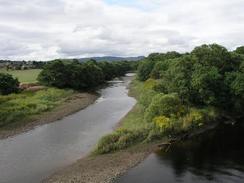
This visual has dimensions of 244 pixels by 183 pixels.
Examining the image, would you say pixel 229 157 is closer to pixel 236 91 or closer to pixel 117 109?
pixel 236 91

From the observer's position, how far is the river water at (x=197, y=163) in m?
40.2

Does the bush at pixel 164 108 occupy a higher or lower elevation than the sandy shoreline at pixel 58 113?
higher

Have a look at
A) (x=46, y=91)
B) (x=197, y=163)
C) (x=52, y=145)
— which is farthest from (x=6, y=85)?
(x=197, y=163)

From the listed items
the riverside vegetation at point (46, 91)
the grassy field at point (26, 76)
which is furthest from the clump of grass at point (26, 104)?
the grassy field at point (26, 76)

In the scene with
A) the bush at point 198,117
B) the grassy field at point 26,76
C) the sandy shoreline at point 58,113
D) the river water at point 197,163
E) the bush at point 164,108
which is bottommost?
the river water at point 197,163

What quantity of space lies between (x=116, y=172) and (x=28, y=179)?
9.85 meters

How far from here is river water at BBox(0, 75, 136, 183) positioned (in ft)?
142

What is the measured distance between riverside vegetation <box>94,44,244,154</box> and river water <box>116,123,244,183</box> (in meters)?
3.95

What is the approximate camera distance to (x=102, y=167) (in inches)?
1695

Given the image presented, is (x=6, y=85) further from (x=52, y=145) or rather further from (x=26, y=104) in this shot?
(x=52, y=145)

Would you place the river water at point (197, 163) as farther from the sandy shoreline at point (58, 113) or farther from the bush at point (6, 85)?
the bush at point (6, 85)

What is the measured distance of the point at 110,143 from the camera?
5012 cm

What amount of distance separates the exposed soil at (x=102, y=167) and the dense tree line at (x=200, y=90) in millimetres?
9196

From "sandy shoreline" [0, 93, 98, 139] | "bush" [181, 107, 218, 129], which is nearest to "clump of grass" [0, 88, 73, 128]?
"sandy shoreline" [0, 93, 98, 139]
